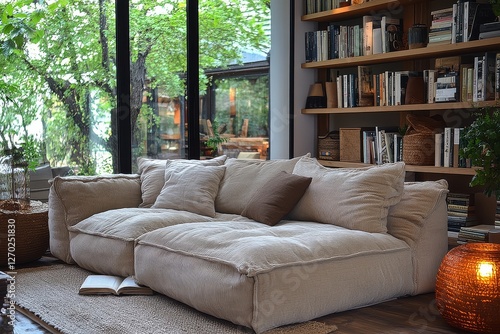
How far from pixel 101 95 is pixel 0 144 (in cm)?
88

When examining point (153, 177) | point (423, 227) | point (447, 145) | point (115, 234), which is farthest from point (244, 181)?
point (447, 145)

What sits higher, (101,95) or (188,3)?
(188,3)

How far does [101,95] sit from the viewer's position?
531 centimetres

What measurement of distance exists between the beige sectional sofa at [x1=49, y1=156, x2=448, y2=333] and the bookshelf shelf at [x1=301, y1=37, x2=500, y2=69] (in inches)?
52.3

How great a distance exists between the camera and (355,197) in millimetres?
3627

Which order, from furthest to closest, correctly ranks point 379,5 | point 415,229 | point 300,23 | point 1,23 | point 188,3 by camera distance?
point 300,23, point 188,3, point 379,5, point 1,23, point 415,229

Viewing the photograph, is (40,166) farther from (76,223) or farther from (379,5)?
(379,5)

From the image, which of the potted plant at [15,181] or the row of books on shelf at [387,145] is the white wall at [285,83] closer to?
the row of books on shelf at [387,145]

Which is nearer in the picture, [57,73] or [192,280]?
[192,280]

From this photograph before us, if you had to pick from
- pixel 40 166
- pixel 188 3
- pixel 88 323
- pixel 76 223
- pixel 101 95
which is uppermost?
pixel 188 3

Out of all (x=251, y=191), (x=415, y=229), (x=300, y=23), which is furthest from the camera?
(x=300, y=23)

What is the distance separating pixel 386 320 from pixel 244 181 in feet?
4.95

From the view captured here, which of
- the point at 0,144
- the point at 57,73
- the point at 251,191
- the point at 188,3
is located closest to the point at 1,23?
the point at 57,73

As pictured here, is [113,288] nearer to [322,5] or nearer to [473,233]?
[473,233]
